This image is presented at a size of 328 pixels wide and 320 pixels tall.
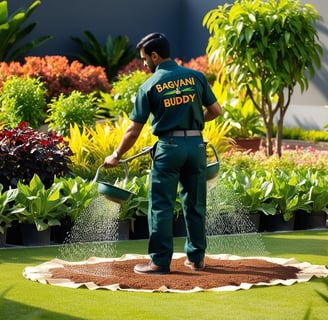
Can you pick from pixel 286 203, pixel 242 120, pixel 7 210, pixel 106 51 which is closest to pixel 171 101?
pixel 7 210

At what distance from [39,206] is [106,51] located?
55.9ft

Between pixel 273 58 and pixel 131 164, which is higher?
pixel 273 58

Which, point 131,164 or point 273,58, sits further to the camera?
point 273,58

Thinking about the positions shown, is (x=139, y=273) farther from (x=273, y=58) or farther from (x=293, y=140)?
(x=293, y=140)

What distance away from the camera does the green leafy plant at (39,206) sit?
9273 millimetres

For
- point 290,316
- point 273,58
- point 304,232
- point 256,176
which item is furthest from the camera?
point 273,58

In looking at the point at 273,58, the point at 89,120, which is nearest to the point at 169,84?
the point at 273,58

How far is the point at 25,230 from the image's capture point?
9438 millimetres

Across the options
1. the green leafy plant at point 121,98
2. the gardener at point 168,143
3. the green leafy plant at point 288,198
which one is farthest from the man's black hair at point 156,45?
the green leafy plant at point 121,98

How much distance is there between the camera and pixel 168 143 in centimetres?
762

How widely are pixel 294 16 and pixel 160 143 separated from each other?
7.59 meters

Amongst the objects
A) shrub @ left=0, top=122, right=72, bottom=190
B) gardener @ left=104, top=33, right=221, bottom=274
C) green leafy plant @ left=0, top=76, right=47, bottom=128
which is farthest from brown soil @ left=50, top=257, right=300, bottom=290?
green leafy plant @ left=0, top=76, right=47, bottom=128

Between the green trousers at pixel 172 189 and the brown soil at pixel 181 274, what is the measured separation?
226mm

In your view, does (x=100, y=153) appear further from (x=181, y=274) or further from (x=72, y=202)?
(x=181, y=274)
